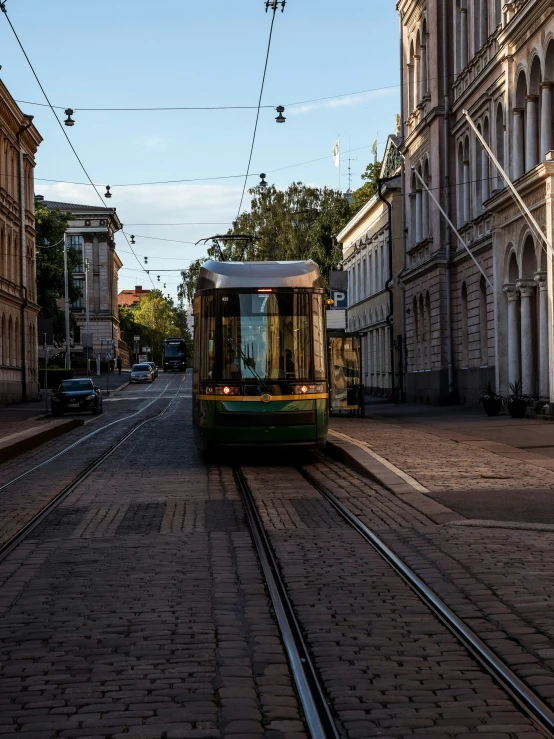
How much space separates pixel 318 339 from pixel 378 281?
4441cm

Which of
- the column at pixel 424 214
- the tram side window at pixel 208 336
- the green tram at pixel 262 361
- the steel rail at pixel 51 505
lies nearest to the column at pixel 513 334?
the steel rail at pixel 51 505

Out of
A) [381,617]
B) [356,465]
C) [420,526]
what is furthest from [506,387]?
[381,617]

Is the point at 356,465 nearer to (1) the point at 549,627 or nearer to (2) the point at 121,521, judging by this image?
(2) the point at 121,521

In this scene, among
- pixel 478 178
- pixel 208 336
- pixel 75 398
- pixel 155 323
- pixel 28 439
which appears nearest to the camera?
pixel 208 336

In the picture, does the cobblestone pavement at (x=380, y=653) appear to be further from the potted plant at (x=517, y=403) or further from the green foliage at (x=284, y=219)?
the green foliage at (x=284, y=219)

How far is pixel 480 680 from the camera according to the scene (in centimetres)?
579

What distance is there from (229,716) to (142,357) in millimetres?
134854

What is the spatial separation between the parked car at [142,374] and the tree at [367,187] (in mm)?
19234

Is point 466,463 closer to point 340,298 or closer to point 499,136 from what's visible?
point 340,298

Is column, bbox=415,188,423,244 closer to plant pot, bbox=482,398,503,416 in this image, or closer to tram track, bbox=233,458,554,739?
plant pot, bbox=482,398,503,416

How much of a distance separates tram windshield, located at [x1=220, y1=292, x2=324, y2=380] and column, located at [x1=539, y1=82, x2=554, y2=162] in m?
14.9

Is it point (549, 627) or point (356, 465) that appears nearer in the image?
point (549, 627)

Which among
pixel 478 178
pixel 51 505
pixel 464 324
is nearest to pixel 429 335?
pixel 464 324

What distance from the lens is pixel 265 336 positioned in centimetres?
1877
